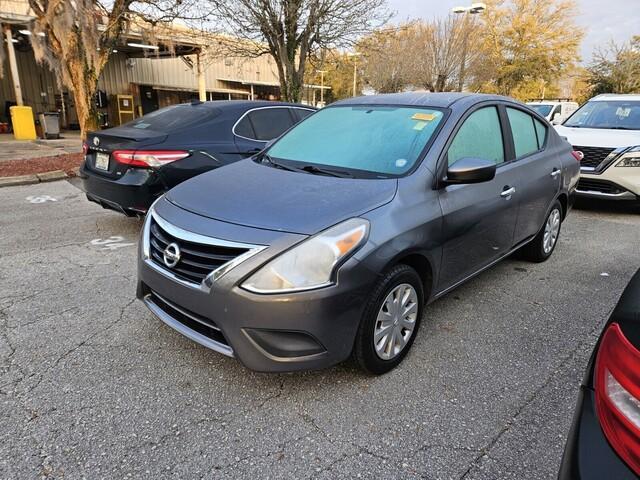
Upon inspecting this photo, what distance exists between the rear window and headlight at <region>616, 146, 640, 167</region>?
19.0 feet

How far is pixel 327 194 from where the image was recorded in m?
2.62

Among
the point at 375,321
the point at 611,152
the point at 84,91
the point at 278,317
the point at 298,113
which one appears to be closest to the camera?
the point at 278,317

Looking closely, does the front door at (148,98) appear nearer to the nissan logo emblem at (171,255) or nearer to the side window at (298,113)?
the side window at (298,113)

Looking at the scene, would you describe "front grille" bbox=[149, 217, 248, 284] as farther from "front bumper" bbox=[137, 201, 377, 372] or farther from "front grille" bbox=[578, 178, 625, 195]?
"front grille" bbox=[578, 178, 625, 195]

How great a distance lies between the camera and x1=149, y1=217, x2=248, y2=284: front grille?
228cm

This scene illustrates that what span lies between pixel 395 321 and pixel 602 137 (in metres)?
6.28

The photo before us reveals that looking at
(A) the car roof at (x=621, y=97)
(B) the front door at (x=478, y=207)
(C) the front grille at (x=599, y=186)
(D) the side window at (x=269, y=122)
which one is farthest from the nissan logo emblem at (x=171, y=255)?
(A) the car roof at (x=621, y=97)

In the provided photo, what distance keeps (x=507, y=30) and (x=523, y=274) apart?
32672 millimetres

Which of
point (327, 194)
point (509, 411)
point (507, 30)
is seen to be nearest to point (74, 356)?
point (327, 194)

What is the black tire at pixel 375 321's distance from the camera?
243 cm

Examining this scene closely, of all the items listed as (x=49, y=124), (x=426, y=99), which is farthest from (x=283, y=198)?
(x=49, y=124)

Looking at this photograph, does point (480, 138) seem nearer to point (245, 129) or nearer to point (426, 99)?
point (426, 99)

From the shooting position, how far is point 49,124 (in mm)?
15531

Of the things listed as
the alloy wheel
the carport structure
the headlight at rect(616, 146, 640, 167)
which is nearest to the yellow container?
the carport structure
